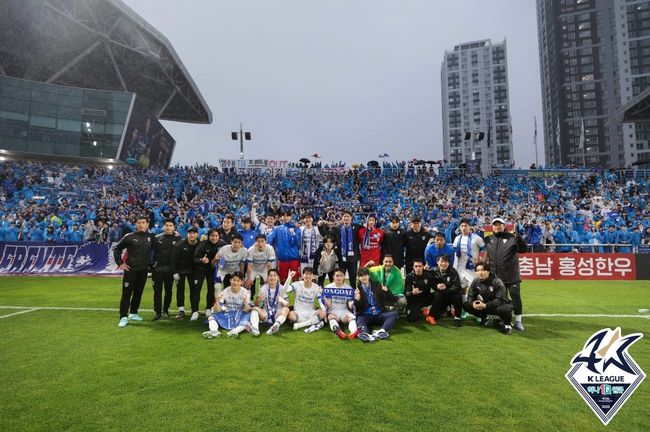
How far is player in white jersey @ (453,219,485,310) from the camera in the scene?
26.8 feet

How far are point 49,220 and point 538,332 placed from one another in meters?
23.3

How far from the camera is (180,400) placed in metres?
4.10

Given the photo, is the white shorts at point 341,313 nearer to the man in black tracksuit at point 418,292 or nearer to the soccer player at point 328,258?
the man in black tracksuit at point 418,292

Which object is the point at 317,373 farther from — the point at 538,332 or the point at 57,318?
the point at 57,318

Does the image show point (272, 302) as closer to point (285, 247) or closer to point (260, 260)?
point (260, 260)

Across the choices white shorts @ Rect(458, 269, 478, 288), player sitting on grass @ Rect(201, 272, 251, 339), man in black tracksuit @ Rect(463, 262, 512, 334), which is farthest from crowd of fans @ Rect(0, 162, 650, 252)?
player sitting on grass @ Rect(201, 272, 251, 339)

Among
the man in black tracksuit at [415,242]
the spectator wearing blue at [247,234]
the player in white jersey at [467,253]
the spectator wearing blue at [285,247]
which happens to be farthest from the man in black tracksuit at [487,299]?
the spectator wearing blue at [247,234]

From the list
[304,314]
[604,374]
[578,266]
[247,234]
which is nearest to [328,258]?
[304,314]

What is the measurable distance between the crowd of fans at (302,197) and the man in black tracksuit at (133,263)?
40.4 ft

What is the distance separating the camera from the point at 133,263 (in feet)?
25.8

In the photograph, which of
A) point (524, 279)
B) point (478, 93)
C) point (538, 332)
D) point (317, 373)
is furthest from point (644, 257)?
point (478, 93)

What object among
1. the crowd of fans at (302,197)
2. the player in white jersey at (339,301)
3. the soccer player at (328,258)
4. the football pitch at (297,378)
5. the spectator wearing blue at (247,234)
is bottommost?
the football pitch at (297,378)

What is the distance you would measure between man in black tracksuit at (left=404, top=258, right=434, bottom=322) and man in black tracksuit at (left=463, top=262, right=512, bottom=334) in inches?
31.7

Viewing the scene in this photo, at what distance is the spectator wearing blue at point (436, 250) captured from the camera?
8.34 m
